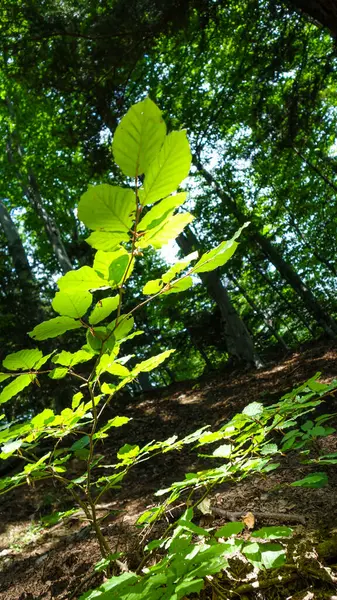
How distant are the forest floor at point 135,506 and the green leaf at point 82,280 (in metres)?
1.10

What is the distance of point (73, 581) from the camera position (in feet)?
6.04

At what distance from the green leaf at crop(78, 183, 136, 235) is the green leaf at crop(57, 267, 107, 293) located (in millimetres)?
110

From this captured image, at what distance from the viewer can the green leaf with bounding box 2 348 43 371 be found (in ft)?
2.42

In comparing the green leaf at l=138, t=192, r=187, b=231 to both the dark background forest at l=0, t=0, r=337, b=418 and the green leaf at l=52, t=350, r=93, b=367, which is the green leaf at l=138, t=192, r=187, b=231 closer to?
the green leaf at l=52, t=350, r=93, b=367

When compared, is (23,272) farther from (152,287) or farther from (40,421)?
(152,287)

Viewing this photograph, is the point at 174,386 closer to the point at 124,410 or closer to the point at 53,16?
the point at 124,410

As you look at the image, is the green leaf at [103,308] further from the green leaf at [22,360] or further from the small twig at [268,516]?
the small twig at [268,516]

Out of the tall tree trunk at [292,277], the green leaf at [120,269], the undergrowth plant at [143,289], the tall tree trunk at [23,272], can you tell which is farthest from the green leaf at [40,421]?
the tall tree trunk at [292,277]

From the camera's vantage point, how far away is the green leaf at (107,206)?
0.48 metres

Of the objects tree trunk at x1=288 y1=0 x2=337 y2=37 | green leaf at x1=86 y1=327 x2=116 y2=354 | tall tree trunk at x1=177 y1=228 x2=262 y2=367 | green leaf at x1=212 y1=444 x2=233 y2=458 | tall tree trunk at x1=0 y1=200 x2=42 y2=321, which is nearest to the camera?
green leaf at x1=86 y1=327 x2=116 y2=354

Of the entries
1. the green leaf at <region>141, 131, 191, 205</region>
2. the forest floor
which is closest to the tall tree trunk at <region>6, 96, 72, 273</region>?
the forest floor

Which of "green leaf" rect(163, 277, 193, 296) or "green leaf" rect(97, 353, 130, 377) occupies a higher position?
"green leaf" rect(163, 277, 193, 296)

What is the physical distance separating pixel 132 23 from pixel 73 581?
650cm

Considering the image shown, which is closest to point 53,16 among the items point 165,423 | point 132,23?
point 132,23
